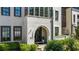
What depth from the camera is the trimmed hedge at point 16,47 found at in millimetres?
1967

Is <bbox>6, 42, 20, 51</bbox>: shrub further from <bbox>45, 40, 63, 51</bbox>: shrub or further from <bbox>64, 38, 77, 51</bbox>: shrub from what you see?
<bbox>64, 38, 77, 51</bbox>: shrub

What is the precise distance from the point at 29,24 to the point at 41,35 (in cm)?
23

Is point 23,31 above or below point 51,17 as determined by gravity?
below

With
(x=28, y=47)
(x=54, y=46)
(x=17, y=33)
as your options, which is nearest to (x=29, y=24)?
(x=17, y=33)

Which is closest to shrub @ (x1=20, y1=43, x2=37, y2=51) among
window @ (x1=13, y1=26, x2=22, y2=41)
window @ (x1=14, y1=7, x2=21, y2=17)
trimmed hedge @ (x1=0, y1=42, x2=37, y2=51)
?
trimmed hedge @ (x1=0, y1=42, x2=37, y2=51)

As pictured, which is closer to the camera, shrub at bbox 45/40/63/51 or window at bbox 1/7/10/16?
window at bbox 1/7/10/16

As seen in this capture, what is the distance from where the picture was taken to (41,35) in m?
2.08

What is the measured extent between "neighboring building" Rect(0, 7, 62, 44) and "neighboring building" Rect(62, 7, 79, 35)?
81 millimetres

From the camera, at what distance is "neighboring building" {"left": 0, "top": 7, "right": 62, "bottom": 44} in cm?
195
